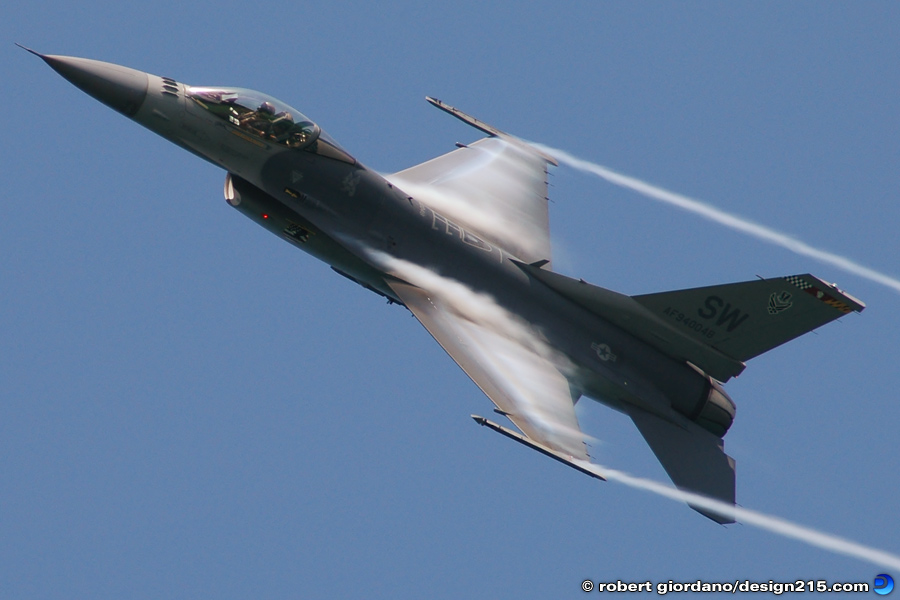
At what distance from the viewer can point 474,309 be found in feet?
66.6

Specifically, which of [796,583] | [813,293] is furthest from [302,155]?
[796,583]

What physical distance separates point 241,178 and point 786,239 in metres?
9.66

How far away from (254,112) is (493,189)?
578 cm

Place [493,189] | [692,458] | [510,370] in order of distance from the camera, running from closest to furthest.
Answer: [510,370], [692,458], [493,189]

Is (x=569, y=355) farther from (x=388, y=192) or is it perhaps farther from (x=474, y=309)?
(x=388, y=192)

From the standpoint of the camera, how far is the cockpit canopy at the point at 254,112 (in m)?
19.0

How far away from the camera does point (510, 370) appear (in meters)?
19.8

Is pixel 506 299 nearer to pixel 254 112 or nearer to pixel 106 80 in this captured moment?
pixel 254 112

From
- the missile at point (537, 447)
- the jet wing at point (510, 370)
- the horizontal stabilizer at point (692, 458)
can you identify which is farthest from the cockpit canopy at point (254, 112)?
the horizontal stabilizer at point (692, 458)

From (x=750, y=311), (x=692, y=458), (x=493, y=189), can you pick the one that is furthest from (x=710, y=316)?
(x=493, y=189)

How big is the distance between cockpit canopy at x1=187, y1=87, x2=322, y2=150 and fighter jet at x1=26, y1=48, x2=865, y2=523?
2 centimetres

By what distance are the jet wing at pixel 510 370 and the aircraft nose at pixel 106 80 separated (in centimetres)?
499

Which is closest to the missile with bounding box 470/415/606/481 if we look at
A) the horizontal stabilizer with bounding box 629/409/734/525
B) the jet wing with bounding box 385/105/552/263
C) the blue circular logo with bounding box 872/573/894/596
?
the horizontal stabilizer with bounding box 629/409/734/525

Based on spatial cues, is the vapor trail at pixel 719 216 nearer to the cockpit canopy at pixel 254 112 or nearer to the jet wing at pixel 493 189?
the jet wing at pixel 493 189
